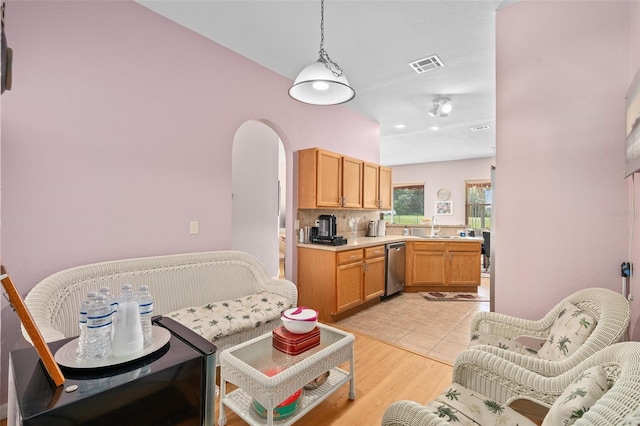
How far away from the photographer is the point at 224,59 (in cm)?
303

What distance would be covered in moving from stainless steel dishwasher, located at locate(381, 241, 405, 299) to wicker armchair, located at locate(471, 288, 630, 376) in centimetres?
241

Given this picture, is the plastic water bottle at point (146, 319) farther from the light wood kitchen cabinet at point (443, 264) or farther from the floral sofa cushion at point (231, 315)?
the light wood kitchen cabinet at point (443, 264)

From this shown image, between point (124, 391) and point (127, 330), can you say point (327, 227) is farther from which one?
point (124, 391)

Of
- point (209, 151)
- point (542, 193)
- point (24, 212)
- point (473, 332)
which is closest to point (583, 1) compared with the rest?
point (542, 193)

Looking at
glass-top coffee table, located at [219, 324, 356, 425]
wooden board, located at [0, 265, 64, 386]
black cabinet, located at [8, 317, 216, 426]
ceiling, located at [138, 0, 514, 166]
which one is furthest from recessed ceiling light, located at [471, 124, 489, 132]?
wooden board, located at [0, 265, 64, 386]

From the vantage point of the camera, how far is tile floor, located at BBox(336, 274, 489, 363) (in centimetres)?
288

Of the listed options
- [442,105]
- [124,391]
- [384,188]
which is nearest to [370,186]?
[384,188]

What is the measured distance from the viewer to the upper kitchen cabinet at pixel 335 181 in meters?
3.66

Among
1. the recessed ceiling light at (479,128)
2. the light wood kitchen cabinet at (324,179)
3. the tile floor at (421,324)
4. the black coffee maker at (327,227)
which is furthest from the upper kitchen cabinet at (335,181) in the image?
the recessed ceiling light at (479,128)

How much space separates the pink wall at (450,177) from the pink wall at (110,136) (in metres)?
6.76

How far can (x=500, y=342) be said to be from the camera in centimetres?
183

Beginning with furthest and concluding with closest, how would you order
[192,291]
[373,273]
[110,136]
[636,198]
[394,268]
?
[394,268] → [373,273] → [192,291] → [110,136] → [636,198]

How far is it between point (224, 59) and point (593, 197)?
11.1 ft

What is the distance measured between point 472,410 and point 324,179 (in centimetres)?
286
